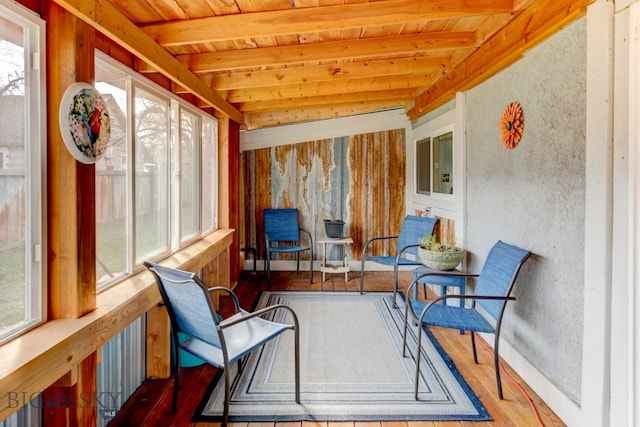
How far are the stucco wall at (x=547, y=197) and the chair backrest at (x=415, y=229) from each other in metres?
1.16

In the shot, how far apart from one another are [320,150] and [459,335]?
3.08m

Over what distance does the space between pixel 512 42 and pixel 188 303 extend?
2475 millimetres

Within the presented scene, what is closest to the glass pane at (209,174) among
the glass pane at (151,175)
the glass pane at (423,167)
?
the glass pane at (151,175)

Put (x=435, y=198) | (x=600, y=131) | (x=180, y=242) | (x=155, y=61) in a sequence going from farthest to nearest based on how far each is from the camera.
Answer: (x=435, y=198)
(x=180, y=242)
(x=155, y=61)
(x=600, y=131)

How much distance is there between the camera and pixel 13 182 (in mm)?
1307

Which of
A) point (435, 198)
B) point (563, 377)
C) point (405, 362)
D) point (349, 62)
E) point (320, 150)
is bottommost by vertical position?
point (405, 362)

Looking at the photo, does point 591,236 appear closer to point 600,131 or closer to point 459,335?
point 600,131

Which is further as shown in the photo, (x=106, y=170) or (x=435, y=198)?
(x=435, y=198)

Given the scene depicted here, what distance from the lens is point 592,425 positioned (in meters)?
1.68

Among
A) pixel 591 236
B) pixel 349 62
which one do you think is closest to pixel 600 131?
pixel 591 236

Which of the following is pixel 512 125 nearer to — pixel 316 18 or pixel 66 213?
pixel 316 18

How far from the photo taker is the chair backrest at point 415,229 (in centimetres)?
396

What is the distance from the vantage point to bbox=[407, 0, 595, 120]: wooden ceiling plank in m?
1.85

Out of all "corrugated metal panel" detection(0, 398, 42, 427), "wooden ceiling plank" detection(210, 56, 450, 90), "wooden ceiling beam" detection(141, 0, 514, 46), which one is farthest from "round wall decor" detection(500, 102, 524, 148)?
"corrugated metal panel" detection(0, 398, 42, 427)
